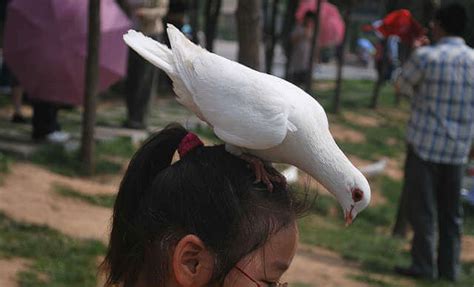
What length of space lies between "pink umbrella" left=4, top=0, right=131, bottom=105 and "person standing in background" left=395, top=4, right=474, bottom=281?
2.37m

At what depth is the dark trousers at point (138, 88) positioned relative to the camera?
873cm

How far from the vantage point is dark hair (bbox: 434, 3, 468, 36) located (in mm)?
5852

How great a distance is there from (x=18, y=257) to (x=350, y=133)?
316 inches

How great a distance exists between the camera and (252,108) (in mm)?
1658

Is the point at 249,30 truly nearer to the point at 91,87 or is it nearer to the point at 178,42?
the point at 91,87

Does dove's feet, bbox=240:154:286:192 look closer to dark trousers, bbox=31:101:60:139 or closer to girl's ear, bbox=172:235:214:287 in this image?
girl's ear, bbox=172:235:214:287

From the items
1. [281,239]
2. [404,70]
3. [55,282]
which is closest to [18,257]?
[55,282]

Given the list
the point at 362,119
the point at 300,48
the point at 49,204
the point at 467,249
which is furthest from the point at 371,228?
the point at 300,48

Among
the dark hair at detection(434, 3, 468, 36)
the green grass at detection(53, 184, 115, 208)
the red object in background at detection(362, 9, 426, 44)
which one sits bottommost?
the green grass at detection(53, 184, 115, 208)

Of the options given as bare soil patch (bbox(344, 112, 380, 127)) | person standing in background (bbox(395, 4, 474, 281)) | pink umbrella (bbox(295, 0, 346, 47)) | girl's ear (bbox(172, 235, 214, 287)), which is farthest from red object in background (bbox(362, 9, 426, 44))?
pink umbrella (bbox(295, 0, 346, 47))

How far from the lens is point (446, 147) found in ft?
19.2

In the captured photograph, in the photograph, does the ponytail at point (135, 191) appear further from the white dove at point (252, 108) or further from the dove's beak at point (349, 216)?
the dove's beak at point (349, 216)

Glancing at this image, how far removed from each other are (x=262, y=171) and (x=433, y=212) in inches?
183

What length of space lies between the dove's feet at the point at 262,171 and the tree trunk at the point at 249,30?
14.4ft
